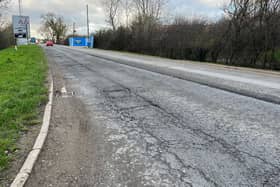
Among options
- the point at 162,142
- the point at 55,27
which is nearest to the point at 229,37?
the point at 162,142

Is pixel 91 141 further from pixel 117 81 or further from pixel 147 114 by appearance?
pixel 117 81

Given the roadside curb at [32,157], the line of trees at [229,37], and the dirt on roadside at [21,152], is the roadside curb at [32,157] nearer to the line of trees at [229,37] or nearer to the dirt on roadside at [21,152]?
the dirt on roadside at [21,152]

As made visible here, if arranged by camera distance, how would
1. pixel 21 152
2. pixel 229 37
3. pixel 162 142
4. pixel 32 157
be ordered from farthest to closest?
pixel 229 37 < pixel 162 142 < pixel 21 152 < pixel 32 157

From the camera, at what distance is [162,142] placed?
3.38 m

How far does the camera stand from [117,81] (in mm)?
8609

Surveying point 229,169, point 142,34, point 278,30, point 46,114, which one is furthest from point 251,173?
point 142,34

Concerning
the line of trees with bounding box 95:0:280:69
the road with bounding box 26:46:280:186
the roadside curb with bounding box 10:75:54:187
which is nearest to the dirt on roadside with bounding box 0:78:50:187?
the roadside curb with bounding box 10:75:54:187

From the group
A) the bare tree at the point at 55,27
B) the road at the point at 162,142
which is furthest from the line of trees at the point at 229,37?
the bare tree at the point at 55,27

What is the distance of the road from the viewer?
2.50 m

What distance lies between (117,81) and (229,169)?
6473mm

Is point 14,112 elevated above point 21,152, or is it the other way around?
point 14,112

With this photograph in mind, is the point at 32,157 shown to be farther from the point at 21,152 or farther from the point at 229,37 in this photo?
the point at 229,37

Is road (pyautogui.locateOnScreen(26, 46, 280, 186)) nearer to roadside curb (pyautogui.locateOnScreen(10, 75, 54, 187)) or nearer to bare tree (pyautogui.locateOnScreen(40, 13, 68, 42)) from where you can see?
roadside curb (pyautogui.locateOnScreen(10, 75, 54, 187))

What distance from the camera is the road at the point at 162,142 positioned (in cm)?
250
